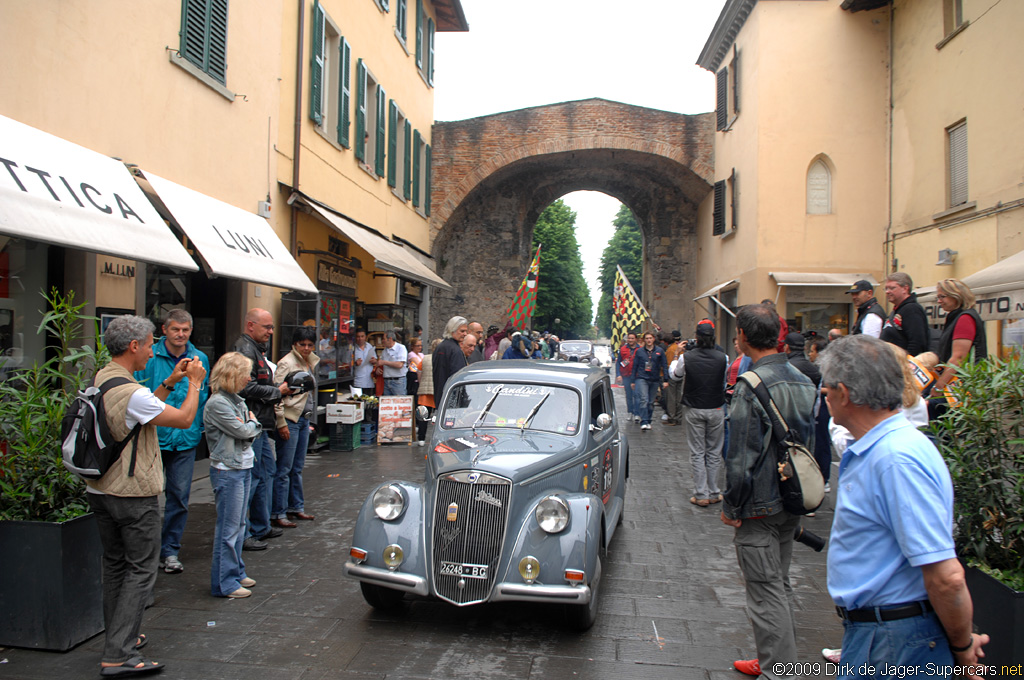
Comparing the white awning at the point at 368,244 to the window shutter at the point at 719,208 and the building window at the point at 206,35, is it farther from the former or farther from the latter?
the window shutter at the point at 719,208

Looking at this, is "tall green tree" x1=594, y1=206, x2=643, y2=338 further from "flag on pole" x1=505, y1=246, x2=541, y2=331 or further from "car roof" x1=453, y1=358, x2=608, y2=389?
"car roof" x1=453, y1=358, x2=608, y2=389

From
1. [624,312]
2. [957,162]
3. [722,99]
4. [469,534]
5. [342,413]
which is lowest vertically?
[469,534]

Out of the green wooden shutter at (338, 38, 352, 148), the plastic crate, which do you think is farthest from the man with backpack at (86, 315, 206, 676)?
the green wooden shutter at (338, 38, 352, 148)

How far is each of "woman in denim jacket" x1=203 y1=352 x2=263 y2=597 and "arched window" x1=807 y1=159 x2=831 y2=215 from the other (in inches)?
591

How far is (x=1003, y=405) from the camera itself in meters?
3.55

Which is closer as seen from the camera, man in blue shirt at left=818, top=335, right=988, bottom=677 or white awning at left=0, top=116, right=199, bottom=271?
man in blue shirt at left=818, top=335, right=988, bottom=677

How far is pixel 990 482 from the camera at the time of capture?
11.1ft

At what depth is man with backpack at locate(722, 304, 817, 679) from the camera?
3.32 meters

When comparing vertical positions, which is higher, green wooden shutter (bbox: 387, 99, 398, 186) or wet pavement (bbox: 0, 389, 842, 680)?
green wooden shutter (bbox: 387, 99, 398, 186)

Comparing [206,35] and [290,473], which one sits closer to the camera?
[290,473]

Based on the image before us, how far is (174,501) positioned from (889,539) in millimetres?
4800

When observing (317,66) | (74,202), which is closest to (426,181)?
(317,66)

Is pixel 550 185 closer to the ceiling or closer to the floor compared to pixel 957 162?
closer to the ceiling

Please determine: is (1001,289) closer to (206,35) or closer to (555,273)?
(206,35)
